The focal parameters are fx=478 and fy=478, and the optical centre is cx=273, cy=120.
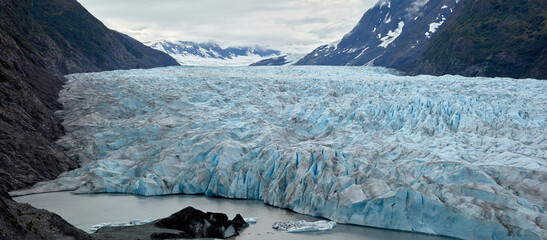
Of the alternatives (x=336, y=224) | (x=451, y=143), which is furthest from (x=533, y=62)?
(x=336, y=224)

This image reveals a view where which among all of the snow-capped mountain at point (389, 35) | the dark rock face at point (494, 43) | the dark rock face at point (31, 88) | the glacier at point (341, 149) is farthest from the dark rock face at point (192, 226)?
the snow-capped mountain at point (389, 35)

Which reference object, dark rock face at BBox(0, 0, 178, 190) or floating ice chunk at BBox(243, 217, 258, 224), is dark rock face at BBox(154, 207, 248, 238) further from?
dark rock face at BBox(0, 0, 178, 190)

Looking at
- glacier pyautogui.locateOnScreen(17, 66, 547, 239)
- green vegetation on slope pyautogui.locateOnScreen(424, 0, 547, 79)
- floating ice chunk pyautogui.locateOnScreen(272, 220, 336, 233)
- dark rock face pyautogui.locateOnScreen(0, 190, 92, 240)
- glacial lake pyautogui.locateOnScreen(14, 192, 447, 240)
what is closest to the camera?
dark rock face pyautogui.locateOnScreen(0, 190, 92, 240)

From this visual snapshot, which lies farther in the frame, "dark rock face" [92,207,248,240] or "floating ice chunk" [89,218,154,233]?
"floating ice chunk" [89,218,154,233]

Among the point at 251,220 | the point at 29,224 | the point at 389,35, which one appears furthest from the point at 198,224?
the point at 389,35

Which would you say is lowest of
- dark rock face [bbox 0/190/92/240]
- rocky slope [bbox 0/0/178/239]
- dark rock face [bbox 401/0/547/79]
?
dark rock face [bbox 0/190/92/240]

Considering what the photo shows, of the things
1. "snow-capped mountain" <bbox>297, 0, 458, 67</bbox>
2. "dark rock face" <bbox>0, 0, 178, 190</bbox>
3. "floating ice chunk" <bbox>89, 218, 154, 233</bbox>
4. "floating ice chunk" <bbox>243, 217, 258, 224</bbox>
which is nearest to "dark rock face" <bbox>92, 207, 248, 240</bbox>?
"floating ice chunk" <bbox>89, 218, 154, 233</bbox>

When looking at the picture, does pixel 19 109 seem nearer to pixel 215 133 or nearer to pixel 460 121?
pixel 215 133
